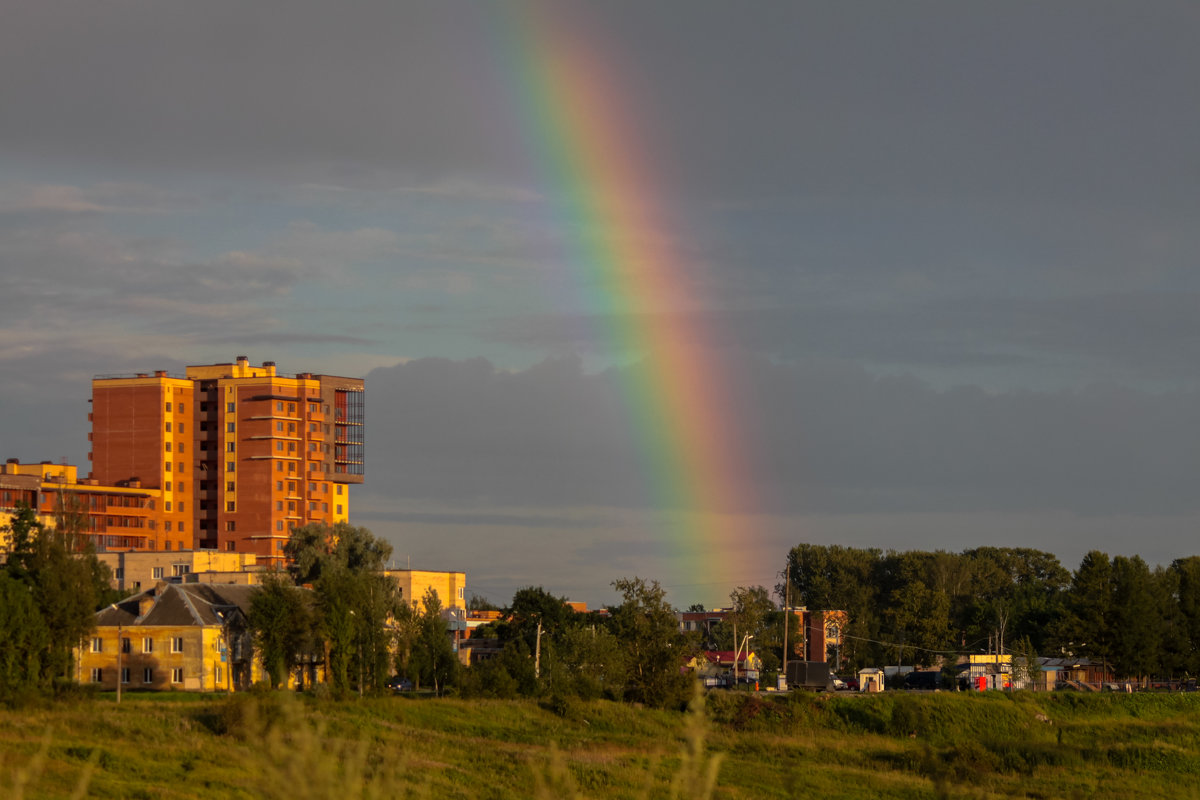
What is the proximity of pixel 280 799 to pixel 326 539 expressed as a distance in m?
153

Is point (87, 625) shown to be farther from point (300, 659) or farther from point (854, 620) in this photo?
point (854, 620)

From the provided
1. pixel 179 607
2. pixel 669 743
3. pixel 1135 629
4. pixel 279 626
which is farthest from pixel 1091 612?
pixel 179 607

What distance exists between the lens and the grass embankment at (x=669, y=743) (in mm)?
54000

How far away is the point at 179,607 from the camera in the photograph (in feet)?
317

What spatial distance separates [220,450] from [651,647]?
111276 millimetres

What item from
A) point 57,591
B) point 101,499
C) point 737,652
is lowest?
point 737,652

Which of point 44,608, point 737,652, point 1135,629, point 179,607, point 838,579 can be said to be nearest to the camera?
point 44,608

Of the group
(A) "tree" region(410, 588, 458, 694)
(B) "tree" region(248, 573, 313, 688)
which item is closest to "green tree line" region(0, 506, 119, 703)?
(B) "tree" region(248, 573, 313, 688)

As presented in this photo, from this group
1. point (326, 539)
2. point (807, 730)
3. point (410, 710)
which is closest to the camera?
point (410, 710)

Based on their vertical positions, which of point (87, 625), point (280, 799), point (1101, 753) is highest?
point (280, 799)

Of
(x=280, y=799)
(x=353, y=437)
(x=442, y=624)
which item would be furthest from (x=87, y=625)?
(x=353, y=437)

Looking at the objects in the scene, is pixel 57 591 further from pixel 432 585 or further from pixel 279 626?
pixel 432 585

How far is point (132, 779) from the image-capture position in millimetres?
50188

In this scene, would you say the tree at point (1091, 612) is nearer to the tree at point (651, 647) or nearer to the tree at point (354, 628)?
the tree at point (651, 647)
